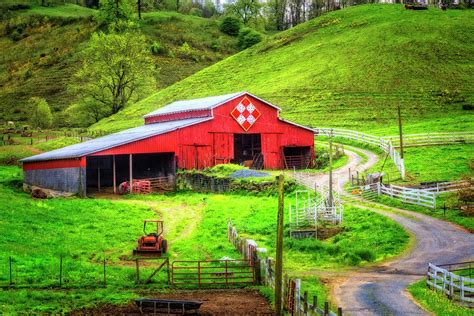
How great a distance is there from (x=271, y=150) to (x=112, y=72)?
41315mm

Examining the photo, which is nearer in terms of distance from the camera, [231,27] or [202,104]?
[202,104]

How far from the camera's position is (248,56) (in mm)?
128750

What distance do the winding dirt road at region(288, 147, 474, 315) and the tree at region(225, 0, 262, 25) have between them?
5415 inches

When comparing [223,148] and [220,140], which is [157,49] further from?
[223,148]

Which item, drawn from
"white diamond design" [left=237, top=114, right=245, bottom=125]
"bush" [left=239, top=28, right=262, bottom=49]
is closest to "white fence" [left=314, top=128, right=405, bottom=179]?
"white diamond design" [left=237, top=114, right=245, bottom=125]

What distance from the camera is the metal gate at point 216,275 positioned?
91.6 ft

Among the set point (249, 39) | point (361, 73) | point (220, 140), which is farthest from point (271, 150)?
point (249, 39)

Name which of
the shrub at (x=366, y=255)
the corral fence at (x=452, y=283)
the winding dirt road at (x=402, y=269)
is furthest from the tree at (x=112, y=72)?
the corral fence at (x=452, y=283)

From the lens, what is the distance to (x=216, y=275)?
29422 mm

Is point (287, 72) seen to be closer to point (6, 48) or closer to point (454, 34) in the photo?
point (454, 34)

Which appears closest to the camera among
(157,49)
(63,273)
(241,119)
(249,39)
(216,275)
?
(63,273)

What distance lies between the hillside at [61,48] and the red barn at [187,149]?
5702 centimetres

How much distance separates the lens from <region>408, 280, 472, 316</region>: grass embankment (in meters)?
22.5

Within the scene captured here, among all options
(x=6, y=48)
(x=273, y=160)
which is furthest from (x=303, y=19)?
(x=273, y=160)
